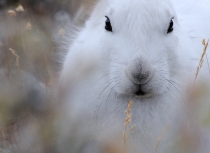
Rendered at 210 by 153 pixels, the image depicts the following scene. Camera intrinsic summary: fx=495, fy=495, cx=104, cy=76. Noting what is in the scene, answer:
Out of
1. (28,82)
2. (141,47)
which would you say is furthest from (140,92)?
(28,82)

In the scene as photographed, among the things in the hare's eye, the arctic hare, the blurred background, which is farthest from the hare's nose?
the blurred background

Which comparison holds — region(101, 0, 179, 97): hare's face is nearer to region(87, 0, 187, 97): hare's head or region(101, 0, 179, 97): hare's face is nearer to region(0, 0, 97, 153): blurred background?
region(87, 0, 187, 97): hare's head

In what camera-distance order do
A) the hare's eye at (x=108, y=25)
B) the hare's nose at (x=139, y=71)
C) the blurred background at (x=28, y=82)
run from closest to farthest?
the hare's nose at (x=139, y=71) < the hare's eye at (x=108, y=25) < the blurred background at (x=28, y=82)

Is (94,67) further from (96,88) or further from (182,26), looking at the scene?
(182,26)

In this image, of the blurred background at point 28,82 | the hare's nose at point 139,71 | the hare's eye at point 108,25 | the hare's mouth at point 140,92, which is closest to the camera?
the hare's nose at point 139,71

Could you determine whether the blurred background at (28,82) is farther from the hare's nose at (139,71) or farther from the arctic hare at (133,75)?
the hare's nose at (139,71)

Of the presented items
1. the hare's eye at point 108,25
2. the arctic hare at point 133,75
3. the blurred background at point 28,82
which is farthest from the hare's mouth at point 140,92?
the blurred background at point 28,82

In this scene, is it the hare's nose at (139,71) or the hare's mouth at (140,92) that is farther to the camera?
the hare's mouth at (140,92)

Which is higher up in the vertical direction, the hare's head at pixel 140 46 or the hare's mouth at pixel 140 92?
the hare's head at pixel 140 46
